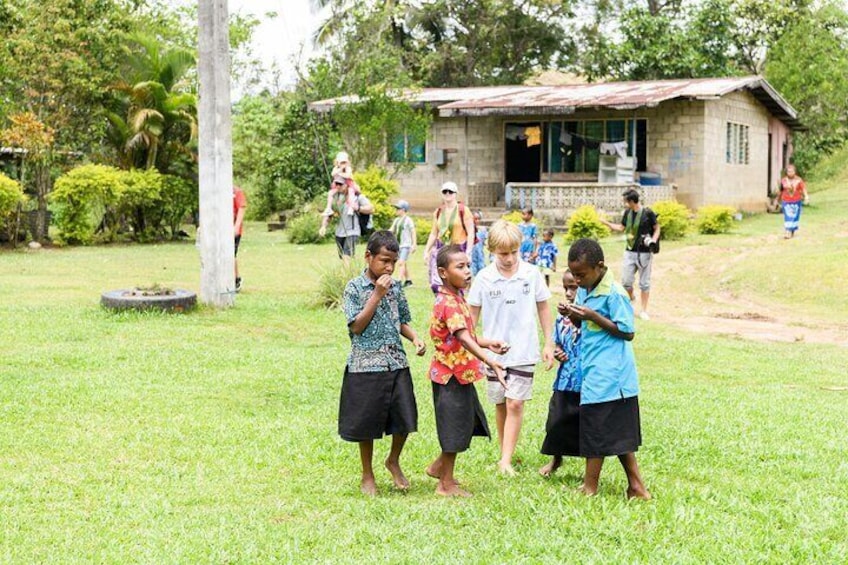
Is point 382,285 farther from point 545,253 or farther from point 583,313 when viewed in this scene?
point 545,253

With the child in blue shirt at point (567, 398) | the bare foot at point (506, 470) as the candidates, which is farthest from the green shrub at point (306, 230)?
the child in blue shirt at point (567, 398)

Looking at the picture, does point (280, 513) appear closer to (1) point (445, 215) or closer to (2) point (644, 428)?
(2) point (644, 428)

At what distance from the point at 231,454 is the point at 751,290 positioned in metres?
13.0

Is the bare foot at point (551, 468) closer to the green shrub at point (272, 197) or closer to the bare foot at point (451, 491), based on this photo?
the bare foot at point (451, 491)

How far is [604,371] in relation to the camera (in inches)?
225

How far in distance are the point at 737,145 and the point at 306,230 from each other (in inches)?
570

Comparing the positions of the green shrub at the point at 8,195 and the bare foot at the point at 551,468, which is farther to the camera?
the green shrub at the point at 8,195

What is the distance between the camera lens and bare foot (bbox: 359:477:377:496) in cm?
590

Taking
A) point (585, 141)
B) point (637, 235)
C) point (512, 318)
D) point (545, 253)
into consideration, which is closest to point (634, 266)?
point (637, 235)

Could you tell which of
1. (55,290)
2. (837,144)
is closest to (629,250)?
(55,290)

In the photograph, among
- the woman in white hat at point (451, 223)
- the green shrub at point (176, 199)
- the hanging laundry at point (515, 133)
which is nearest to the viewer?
the woman in white hat at point (451, 223)

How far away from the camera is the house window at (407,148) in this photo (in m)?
31.4

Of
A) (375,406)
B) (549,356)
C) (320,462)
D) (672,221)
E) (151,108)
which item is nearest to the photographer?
(375,406)

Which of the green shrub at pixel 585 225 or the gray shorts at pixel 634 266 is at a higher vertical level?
the green shrub at pixel 585 225
